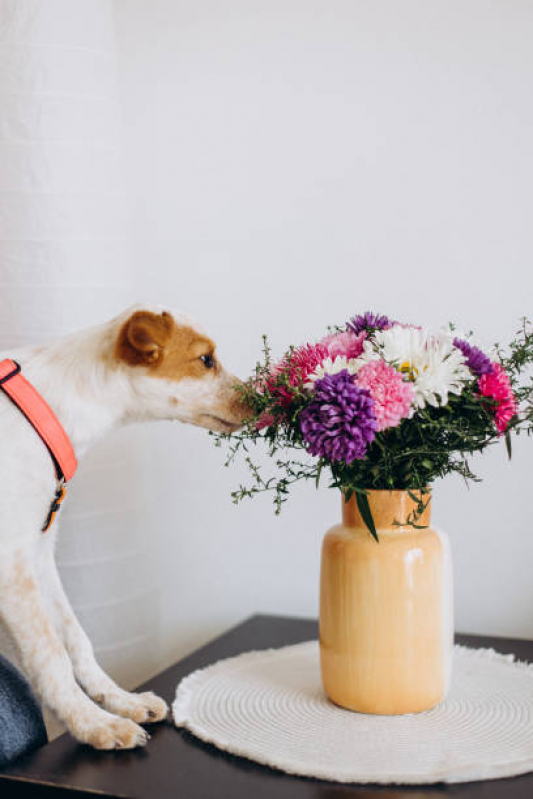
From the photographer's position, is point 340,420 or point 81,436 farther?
point 81,436

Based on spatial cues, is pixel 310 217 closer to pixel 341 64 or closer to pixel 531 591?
pixel 341 64

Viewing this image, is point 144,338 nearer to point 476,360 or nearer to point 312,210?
point 476,360

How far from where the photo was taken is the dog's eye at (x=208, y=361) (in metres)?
1.06

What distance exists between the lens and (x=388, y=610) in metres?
0.94

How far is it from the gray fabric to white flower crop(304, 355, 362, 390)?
49 cm

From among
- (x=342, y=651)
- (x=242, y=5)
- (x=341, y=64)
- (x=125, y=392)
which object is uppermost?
(x=242, y=5)

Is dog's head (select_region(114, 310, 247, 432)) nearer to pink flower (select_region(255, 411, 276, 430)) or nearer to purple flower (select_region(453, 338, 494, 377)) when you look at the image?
pink flower (select_region(255, 411, 276, 430))

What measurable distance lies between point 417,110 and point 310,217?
25 cm

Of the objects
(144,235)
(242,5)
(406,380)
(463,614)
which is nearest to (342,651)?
(406,380)

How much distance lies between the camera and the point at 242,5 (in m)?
1.51

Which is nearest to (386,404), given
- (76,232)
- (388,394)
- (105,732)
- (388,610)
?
(388,394)

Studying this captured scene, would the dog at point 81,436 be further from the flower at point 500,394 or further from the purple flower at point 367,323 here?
the flower at point 500,394

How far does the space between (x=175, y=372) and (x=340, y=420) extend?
0.90 feet

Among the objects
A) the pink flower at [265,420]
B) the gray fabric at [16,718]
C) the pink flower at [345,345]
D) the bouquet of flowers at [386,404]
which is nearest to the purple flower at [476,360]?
the bouquet of flowers at [386,404]
